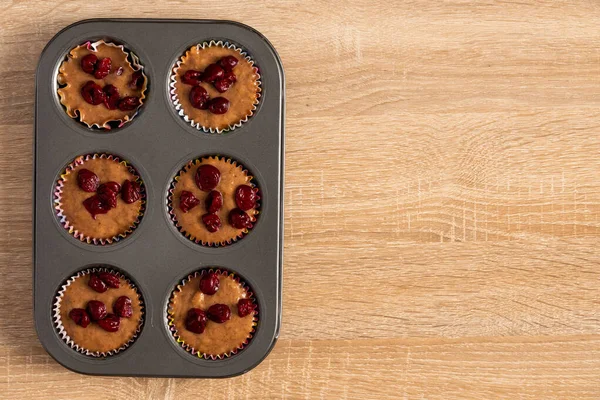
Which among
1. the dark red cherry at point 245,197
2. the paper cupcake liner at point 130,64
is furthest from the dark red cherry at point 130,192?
the dark red cherry at point 245,197

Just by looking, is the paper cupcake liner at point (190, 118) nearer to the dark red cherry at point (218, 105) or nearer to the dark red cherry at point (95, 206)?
the dark red cherry at point (218, 105)

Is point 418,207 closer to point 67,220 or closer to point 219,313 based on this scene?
point 219,313

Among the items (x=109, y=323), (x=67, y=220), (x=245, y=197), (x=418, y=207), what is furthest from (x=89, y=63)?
(x=418, y=207)

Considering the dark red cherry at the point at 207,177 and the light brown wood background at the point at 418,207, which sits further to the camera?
the light brown wood background at the point at 418,207

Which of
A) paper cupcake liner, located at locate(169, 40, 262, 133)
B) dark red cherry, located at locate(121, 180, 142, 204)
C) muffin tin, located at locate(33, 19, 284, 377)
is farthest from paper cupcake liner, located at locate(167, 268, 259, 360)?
paper cupcake liner, located at locate(169, 40, 262, 133)

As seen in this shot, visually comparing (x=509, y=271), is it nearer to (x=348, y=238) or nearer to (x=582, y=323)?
(x=582, y=323)
